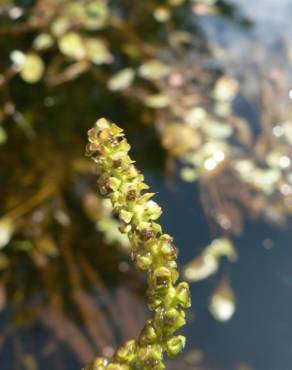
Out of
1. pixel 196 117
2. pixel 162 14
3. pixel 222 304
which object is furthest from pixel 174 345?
pixel 162 14

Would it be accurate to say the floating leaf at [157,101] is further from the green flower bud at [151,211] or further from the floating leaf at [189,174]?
the green flower bud at [151,211]

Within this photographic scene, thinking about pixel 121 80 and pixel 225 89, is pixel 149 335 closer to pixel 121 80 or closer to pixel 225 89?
pixel 121 80

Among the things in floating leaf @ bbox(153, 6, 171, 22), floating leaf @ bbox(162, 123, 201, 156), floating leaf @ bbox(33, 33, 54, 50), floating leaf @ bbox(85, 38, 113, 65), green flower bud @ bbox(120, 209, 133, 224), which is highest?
floating leaf @ bbox(153, 6, 171, 22)

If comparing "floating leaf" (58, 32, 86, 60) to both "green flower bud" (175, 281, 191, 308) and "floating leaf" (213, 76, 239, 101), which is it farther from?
"green flower bud" (175, 281, 191, 308)

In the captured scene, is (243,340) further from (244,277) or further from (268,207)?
(268,207)

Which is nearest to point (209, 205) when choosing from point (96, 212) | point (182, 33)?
point (96, 212)

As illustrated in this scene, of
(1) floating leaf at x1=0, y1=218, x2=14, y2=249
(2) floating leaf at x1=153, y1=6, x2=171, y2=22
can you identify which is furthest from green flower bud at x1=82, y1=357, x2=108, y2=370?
(2) floating leaf at x1=153, y1=6, x2=171, y2=22

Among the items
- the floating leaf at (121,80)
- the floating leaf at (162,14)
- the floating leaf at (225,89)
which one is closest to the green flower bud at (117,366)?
the floating leaf at (121,80)
